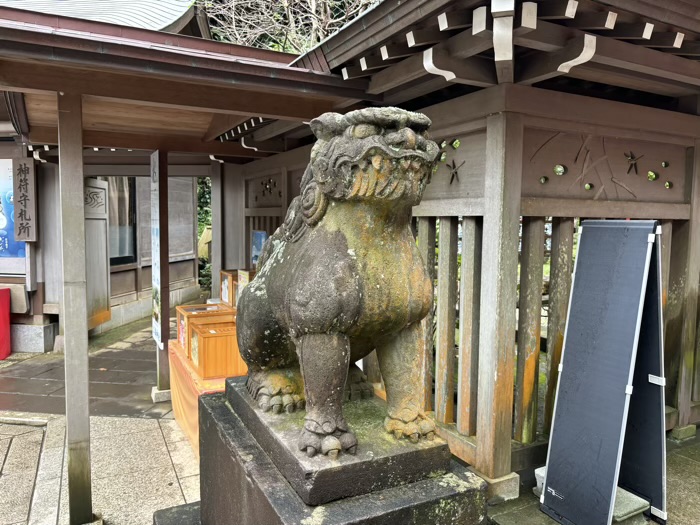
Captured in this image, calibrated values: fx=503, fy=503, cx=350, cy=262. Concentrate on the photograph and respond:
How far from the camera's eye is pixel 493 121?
9.93 feet

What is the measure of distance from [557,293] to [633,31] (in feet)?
5.68

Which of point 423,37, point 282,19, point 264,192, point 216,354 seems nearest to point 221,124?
point 264,192

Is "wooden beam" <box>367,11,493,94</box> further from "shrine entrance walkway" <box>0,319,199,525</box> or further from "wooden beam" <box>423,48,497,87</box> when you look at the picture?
"shrine entrance walkway" <box>0,319,199,525</box>

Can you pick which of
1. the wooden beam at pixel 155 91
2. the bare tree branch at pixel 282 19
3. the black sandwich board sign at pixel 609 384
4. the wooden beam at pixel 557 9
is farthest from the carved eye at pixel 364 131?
the bare tree branch at pixel 282 19

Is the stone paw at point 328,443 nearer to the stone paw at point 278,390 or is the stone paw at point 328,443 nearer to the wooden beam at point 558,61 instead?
the stone paw at point 278,390

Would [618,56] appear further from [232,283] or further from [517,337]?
[232,283]

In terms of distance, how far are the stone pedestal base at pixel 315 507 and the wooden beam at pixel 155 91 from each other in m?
2.34

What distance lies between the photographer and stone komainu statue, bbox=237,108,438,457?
5.20 ft

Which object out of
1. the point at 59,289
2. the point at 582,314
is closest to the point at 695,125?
the point at 582,314

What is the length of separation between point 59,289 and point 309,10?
606 centimetres

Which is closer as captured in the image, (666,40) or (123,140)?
(666,40)

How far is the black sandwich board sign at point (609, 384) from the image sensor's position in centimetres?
289

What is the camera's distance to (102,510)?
3.49 metres

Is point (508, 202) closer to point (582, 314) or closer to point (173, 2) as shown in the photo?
point (582, 314)
